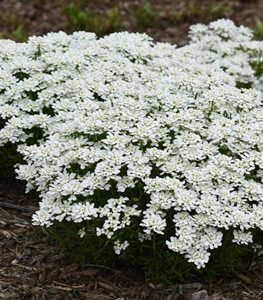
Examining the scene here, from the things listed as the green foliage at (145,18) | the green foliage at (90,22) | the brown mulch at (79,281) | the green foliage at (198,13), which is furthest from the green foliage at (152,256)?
the green foliage at (198,13)

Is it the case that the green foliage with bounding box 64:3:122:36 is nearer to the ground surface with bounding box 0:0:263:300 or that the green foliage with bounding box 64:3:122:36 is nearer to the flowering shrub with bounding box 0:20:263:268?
the flowering shrub with bounding box 0:20:263:268

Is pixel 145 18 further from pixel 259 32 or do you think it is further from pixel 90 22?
pixel 259 32

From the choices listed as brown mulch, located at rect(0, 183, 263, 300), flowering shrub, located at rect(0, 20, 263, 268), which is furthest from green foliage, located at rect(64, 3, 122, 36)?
brown mulch, located at rect(0, 183, 263, 300)

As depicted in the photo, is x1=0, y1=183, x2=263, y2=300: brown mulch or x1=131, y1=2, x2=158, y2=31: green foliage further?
x1=131, y1=2, x2=158, y2=31: green foliage

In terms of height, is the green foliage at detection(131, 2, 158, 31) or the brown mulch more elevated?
the green foliage at detection(131, 2, 158, 31)

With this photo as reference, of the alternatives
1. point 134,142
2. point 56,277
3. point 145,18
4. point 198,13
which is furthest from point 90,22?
point 56,277
